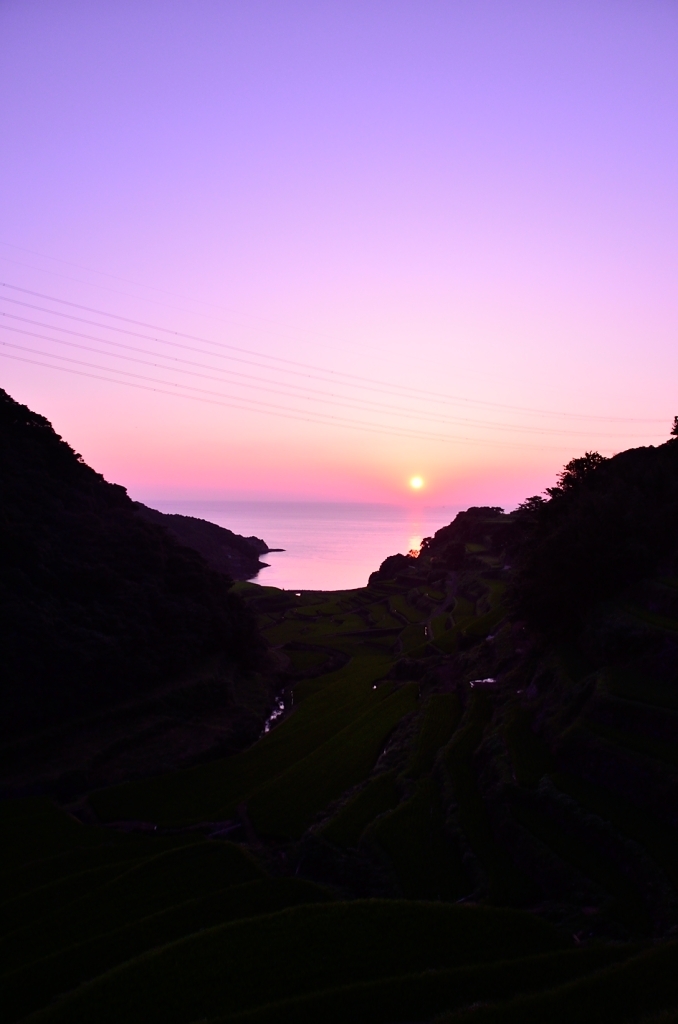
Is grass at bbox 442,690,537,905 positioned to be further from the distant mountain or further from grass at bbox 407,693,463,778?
the distant mountain

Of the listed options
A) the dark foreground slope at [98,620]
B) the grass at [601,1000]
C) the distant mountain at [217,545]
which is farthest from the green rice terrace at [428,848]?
the distant mountain at [217,545]

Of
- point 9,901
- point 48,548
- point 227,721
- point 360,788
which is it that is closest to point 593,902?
point 360,788

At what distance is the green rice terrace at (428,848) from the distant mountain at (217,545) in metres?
73.6

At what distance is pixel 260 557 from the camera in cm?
12962

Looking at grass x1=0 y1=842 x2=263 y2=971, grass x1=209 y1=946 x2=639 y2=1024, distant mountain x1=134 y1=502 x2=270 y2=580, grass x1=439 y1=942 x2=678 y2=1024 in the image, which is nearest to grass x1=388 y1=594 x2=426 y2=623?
grass x1=0 y1=842 x2=263 y2=971

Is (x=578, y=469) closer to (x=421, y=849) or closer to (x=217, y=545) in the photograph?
(x=421, y=849)

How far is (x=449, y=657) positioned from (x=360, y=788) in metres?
13.9

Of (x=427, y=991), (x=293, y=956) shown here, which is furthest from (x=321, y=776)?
(x=427, y=991)

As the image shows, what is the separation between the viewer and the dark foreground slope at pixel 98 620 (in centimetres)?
2808

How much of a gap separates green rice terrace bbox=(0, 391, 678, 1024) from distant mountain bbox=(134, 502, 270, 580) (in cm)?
7355

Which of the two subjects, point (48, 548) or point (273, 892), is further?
point (48, 548)

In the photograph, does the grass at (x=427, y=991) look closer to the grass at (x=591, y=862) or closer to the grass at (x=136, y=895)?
the grass at (x=591, y=862)

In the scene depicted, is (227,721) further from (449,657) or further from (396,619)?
(396,619)

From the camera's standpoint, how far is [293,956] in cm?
1152
